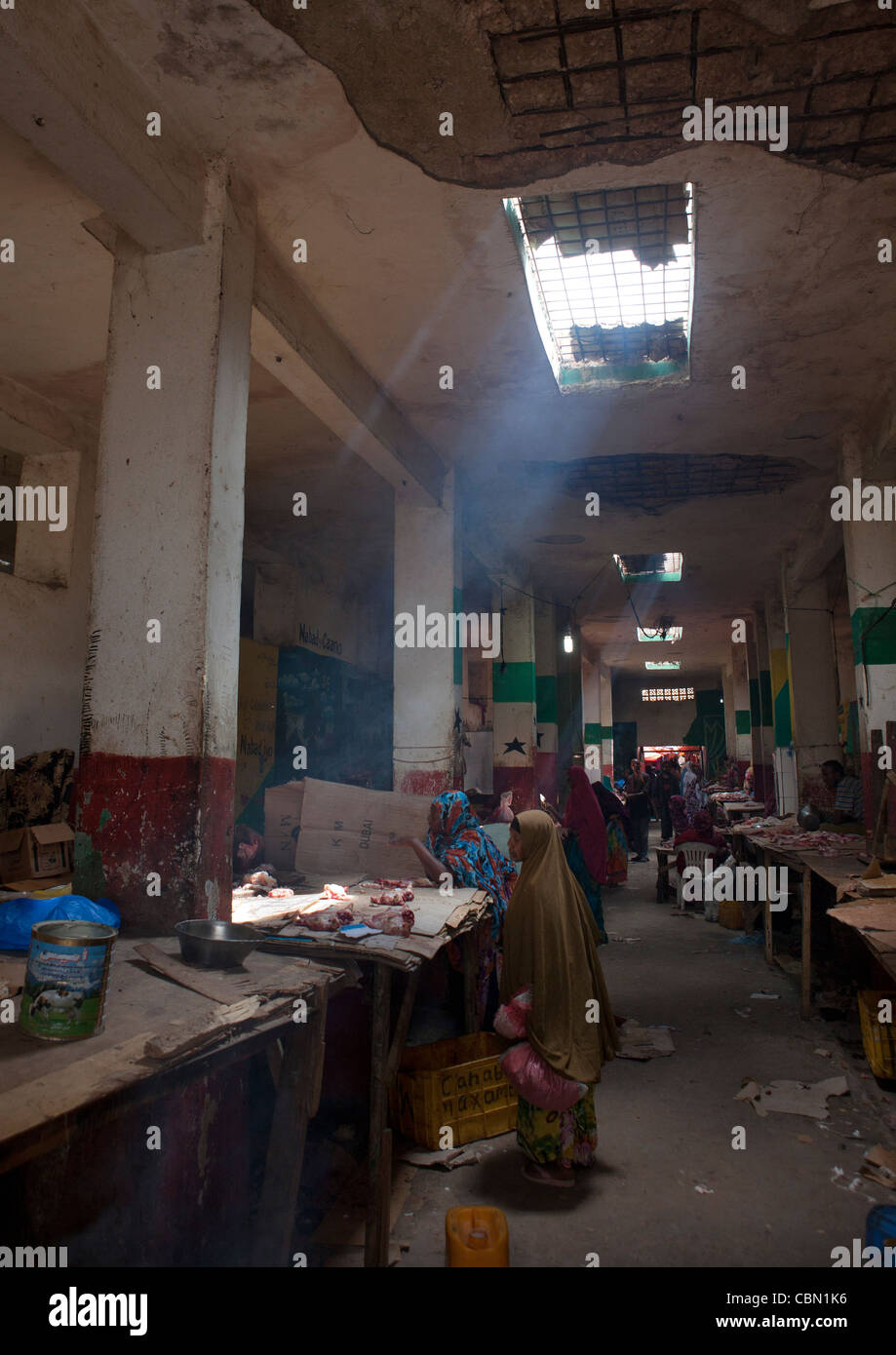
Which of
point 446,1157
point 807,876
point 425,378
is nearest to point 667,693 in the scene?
point 807,876

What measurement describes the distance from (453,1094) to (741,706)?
2012cm

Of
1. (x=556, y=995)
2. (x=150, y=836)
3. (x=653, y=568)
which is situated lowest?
(x=556, y=995)

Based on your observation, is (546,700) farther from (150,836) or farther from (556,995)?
(150,836)

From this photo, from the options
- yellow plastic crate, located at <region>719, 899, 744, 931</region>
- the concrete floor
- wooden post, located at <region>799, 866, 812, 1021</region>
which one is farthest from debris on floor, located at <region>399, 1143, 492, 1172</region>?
yellow plastic crate, located at <region>719, 899, 744, 931</region>

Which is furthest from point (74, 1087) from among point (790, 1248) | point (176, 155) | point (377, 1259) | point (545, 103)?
point (545, 103)

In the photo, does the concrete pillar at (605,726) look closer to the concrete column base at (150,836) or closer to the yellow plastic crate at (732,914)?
the yellow plastic crate at (732,914)

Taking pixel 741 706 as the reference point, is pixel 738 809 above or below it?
below

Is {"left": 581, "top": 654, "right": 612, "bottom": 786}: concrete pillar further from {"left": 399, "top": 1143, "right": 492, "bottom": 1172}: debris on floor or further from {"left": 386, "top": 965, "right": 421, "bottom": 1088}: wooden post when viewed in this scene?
{"left": 386, "top": 965, "right": 421, "bottom": 1088}: wooden post

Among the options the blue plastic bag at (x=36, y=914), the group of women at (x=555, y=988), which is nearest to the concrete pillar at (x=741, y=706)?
the group of women at (x=555, y=988)

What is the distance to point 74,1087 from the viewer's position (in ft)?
6.43

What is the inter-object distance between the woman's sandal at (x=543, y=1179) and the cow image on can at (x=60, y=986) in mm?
2511

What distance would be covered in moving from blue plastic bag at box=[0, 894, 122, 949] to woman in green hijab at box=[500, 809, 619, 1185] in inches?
75.0

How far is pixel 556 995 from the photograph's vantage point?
3797 millimetres
